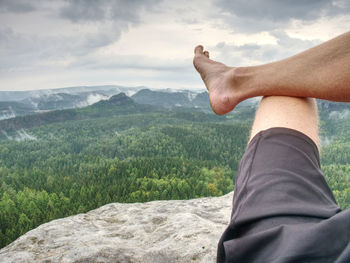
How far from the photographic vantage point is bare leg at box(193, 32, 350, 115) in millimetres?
1182

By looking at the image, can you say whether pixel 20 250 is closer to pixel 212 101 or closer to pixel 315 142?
pixel 212 101

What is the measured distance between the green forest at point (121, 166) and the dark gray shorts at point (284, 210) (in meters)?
0.49

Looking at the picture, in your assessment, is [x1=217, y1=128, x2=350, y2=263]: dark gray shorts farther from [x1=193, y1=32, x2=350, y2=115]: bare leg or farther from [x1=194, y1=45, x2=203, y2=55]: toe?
[x1=194, y1=45, x2=203, y2=55]: toe

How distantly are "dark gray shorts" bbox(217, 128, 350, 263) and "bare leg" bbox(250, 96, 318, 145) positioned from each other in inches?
2.0

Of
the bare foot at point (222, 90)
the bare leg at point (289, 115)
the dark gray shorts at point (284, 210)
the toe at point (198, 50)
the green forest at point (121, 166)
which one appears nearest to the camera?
the dark gray shorts at point (284, 210)

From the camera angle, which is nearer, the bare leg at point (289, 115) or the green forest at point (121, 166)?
the bare leg at point (289, 115)

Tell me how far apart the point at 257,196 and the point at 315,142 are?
0.50 m

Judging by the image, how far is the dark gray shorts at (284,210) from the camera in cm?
81

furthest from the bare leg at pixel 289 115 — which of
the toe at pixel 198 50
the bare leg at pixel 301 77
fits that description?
the toe at pixel 198 50

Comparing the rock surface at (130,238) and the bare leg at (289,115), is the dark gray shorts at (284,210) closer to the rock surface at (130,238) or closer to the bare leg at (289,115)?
the bare leg at (289,115)

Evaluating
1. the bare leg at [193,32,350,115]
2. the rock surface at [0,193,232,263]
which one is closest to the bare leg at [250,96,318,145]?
the bare leg at [193,32,350,115]

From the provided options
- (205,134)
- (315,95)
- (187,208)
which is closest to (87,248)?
(315,95)

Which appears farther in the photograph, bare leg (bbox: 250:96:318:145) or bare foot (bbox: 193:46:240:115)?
bare foot (bbox: 193:46:240:115)

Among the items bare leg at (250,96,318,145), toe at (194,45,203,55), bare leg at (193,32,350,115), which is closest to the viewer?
bare leg at (193,32,350,115)
